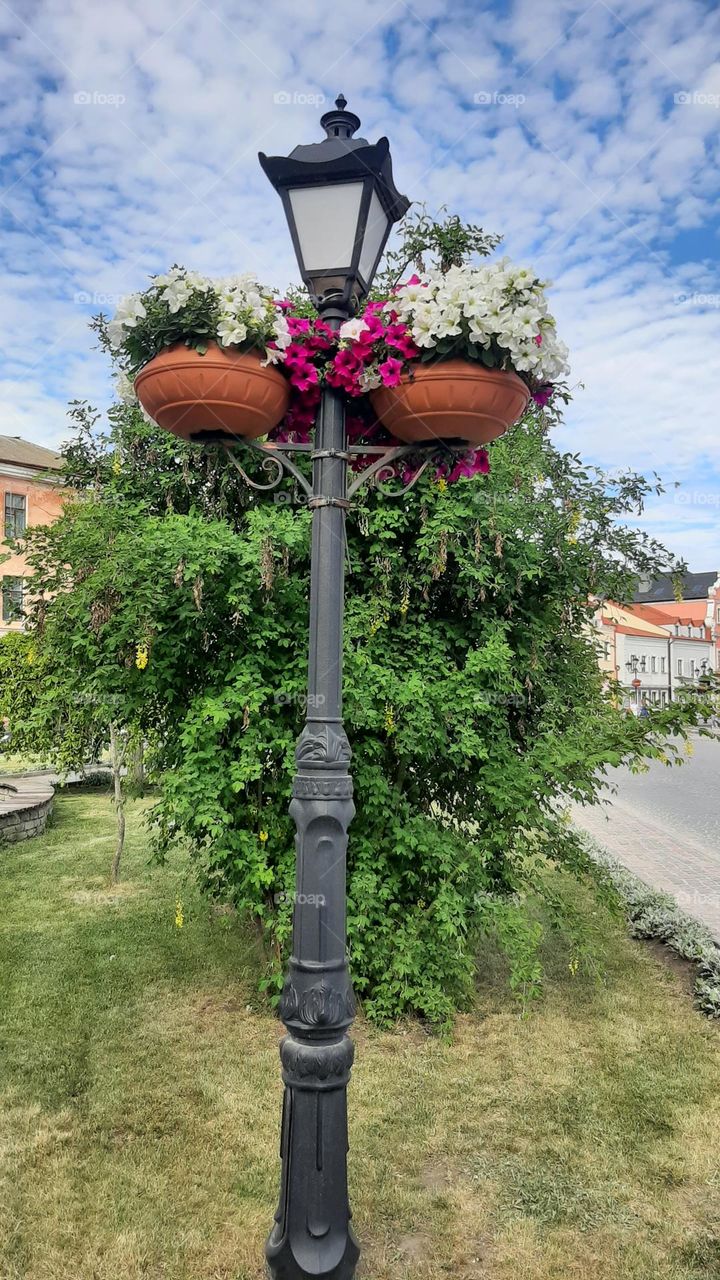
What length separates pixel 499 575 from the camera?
4.84m

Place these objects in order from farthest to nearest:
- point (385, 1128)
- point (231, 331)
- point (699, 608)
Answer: point (699, 608), point (385, 1128), point (231, 331)

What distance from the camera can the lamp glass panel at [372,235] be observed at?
Answer: 2.72 metres

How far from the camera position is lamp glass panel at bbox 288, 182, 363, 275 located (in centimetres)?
263

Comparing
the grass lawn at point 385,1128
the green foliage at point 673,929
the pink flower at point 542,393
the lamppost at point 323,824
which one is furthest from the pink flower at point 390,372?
the green foliage at point 673,929

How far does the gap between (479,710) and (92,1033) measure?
314 centimetres

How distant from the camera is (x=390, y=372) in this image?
8.60 feet

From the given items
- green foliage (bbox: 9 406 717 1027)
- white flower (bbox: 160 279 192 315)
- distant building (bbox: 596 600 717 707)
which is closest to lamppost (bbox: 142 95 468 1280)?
white flower (bbox: 160 279 192 315)

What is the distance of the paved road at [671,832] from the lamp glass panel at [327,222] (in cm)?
477

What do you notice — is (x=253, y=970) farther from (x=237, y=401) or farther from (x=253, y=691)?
(x=237, y=401)

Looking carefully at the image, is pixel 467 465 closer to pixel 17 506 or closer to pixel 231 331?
pixel 231 331

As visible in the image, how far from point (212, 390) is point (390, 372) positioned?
578 millimetres

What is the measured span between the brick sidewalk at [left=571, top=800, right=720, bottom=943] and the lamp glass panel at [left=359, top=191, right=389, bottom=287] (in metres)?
5.17

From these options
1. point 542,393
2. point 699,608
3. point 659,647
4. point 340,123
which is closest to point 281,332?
point 340,123

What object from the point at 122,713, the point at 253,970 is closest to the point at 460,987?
the point at 253,970
